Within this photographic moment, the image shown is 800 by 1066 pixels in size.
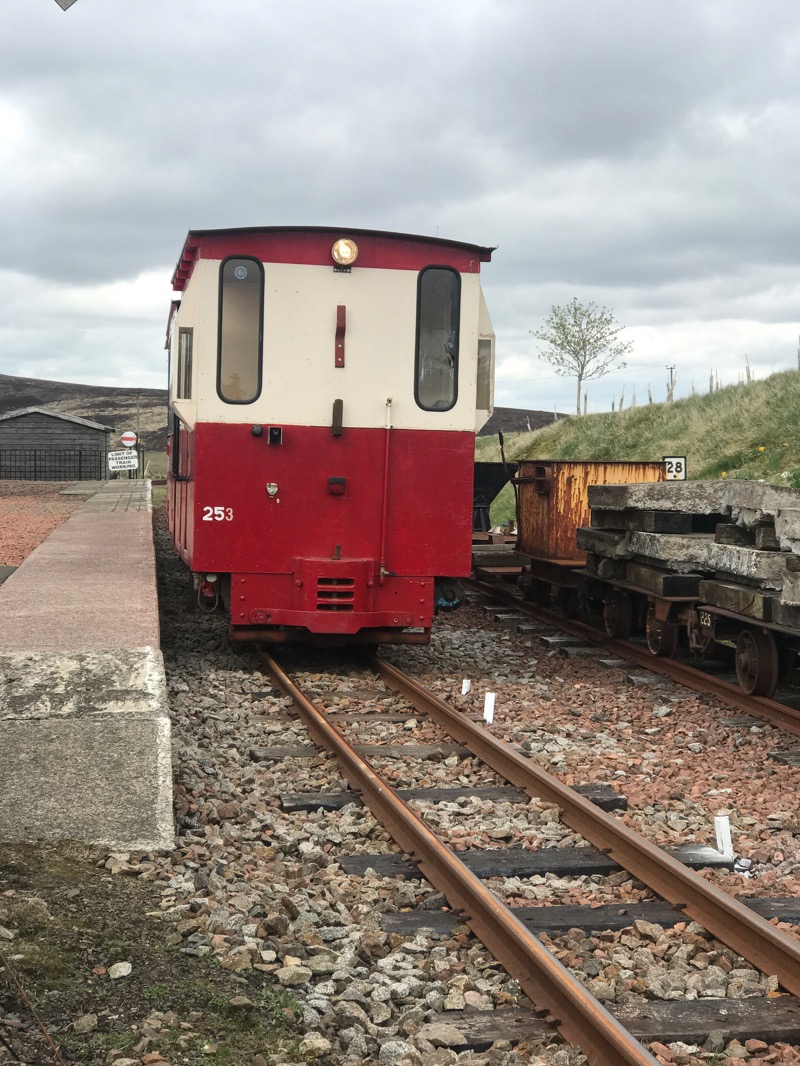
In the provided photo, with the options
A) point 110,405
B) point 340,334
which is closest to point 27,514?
point 340,334

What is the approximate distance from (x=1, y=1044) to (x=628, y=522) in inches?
336

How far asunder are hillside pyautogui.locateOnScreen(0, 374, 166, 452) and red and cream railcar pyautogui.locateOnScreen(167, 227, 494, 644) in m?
62.3

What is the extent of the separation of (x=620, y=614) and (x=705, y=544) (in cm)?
197

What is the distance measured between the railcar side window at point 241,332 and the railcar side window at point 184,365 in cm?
36

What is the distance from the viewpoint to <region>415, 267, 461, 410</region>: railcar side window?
9.34 m

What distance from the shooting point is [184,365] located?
383 inches

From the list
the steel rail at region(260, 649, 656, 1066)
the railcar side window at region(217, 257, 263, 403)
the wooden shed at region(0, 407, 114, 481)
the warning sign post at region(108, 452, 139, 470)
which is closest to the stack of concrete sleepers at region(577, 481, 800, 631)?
the steel rail at region(260, 649, 656, 1066)

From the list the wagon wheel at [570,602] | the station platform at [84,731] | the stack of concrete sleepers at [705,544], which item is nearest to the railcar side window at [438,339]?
the stack of concrete sleepers at [705,544]

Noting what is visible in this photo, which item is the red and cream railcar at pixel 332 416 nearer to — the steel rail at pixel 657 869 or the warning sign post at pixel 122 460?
the steel rail at pixel 657 869

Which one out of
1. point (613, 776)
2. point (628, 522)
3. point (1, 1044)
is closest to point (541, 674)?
point (628, 522)

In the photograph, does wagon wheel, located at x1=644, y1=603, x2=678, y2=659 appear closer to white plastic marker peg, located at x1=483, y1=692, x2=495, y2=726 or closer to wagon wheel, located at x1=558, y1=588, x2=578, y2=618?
wagon wheel, located at x1=558, y1=588, x2=578, y2=618

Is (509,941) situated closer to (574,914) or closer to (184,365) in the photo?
(574,914)

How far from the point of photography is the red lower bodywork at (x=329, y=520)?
9.25 meters

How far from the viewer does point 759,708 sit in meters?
8.41
